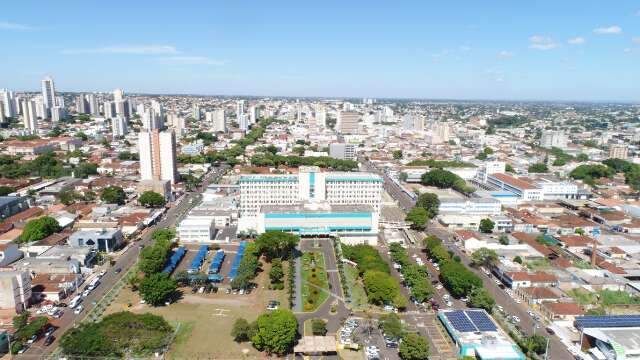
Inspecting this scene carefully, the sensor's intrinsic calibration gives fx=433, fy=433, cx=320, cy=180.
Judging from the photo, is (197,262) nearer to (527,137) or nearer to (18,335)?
(18,335)

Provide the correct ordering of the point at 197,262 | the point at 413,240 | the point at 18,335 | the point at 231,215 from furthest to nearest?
the point at 231,215 → the point at 413,240 → the point at 197,262 → the point at 18,335

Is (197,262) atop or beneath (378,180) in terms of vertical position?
beneath

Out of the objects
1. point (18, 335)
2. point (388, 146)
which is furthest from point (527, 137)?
point (18, 335)

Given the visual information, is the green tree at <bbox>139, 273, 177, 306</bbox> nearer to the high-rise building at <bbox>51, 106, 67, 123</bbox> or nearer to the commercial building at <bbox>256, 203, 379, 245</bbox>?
the commercial building at <bbox>256, 203, 379, 245</bbox>

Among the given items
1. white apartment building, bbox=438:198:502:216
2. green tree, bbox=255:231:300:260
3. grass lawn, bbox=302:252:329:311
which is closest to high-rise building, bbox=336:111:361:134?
white apartment building, bbox=438:198:502:216

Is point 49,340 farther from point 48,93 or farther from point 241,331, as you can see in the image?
point 48,93

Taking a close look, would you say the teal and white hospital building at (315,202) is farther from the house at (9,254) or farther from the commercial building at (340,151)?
the commercial building at (340,151)

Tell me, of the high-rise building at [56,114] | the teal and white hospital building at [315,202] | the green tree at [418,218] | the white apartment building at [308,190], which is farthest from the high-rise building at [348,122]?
the high-rise building at [56,114]
